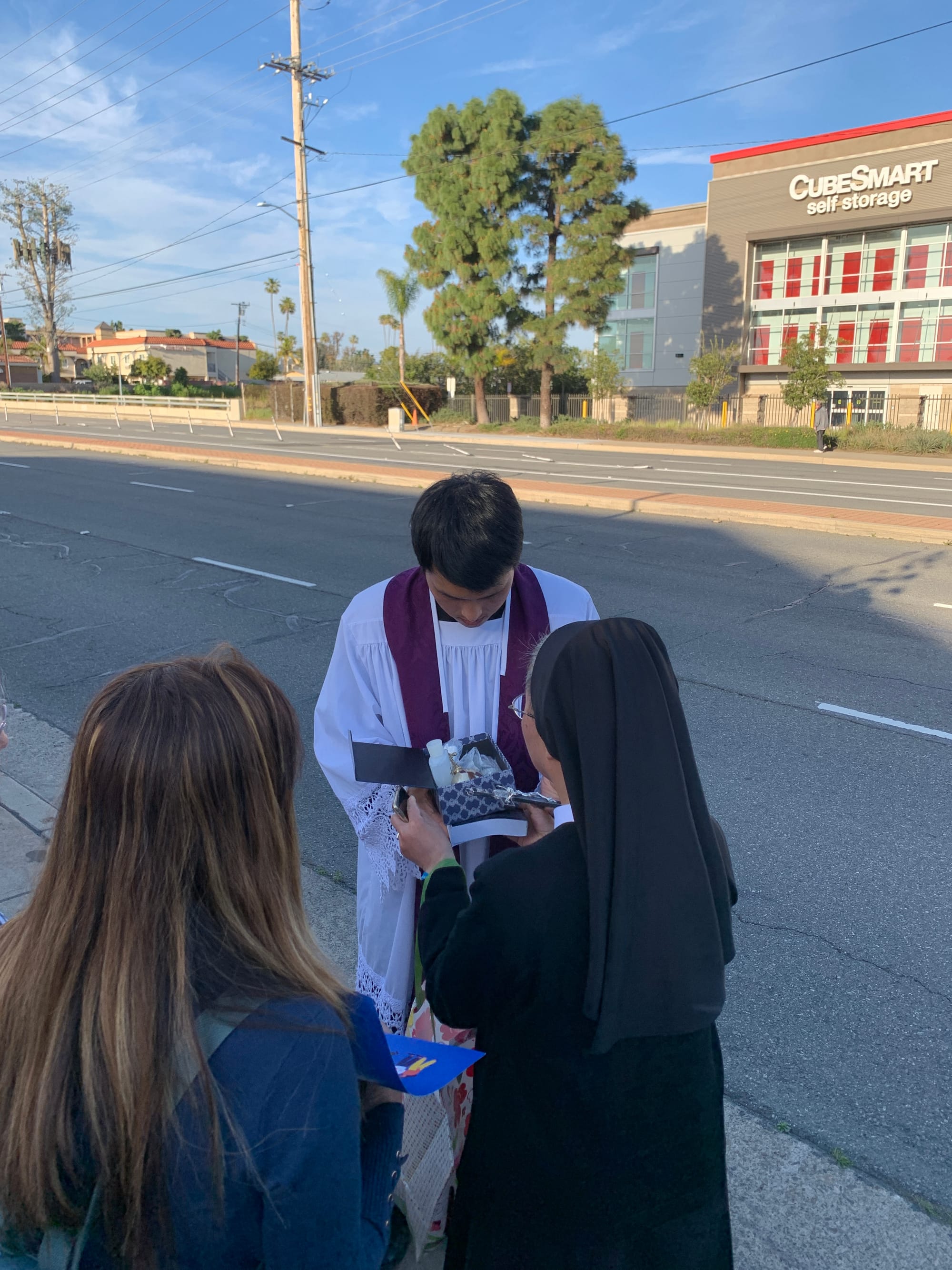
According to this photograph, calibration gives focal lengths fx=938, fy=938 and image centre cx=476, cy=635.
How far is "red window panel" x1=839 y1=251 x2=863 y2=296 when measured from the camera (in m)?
39.5

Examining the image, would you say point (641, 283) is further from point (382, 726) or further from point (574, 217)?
point (382, 726)

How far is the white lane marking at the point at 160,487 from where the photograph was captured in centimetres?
1594

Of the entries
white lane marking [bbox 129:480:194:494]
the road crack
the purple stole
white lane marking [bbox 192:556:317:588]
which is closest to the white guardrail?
white lane marking [bbox 129:480:194:494]

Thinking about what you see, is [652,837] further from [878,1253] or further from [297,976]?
[878,1253]

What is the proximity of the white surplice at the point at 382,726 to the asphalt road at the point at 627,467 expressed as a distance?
1283cm

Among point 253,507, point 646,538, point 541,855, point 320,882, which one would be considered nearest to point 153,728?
point 541,855

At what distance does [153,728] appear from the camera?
44.8 inches

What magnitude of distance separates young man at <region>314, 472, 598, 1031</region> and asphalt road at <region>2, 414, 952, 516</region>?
12.8 meters

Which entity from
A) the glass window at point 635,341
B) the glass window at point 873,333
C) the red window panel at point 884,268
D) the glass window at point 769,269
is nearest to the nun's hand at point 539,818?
the glass window at point 873,333

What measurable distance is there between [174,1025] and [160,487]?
16.6m

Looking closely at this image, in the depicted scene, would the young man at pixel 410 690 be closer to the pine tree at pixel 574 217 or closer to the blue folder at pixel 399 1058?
the blue folder at pixel 399 1058

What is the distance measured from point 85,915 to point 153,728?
24 centimetres

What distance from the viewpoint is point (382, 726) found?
2344 mm

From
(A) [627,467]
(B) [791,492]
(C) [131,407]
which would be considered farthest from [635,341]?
(B) [791,492]
